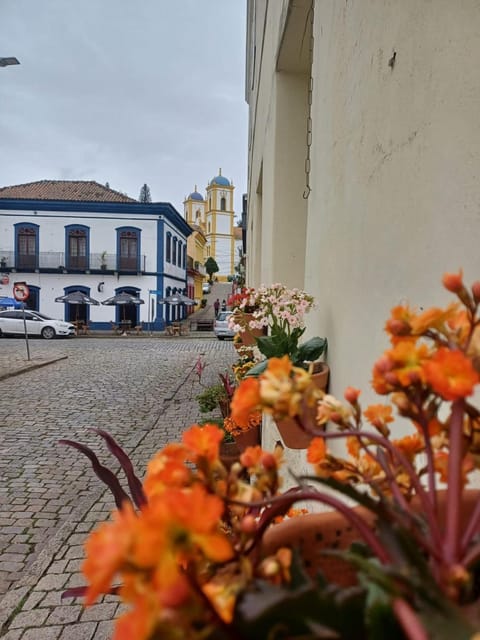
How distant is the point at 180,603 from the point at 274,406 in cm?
22

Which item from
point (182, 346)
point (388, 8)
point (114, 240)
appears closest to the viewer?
point (388, 8)

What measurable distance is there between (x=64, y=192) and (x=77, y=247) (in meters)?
3.85

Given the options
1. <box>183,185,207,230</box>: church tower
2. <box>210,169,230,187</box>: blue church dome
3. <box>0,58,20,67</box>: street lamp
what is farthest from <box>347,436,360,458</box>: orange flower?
<box>183,185,207,230</box>: church tower

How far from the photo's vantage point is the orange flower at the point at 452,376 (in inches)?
16.7

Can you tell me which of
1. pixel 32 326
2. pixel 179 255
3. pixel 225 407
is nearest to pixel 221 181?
pixel 179 255

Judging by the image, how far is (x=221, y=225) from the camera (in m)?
70.3

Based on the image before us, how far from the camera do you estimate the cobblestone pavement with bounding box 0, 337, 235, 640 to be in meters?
2.42

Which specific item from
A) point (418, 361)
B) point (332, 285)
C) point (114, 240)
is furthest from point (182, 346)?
point (418, 361)

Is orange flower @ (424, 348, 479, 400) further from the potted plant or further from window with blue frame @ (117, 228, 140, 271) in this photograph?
window with blue frame @ (117, 228, 140, 271)

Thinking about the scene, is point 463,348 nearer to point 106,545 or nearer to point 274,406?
point 274,406

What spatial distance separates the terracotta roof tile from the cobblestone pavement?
52.1ft

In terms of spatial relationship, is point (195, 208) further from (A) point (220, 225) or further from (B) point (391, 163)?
(B) point (391, 163)

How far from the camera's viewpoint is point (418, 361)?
0.49 m

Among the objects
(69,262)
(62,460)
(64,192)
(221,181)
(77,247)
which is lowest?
(62,460)
